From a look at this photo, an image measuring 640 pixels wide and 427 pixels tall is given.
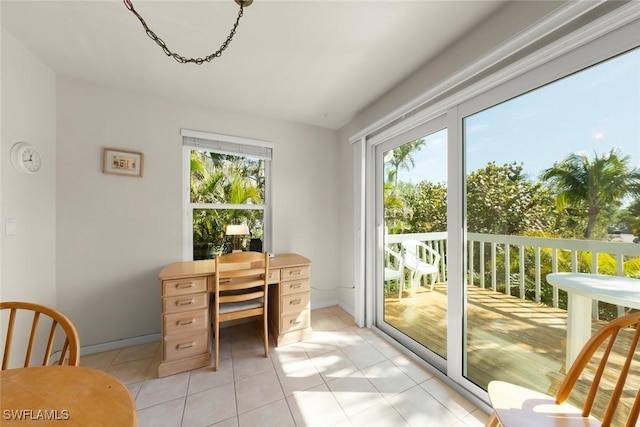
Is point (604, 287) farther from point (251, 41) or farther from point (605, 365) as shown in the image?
point (251, 41)

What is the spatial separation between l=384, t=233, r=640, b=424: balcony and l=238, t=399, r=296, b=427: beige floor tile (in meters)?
1.27

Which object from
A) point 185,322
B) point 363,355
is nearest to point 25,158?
point 185,322

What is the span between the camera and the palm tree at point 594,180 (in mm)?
1009

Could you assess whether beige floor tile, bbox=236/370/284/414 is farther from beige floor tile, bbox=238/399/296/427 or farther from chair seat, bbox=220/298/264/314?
chair seat, bbox=220/298/264/314

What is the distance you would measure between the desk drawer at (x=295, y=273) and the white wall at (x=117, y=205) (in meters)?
1.10

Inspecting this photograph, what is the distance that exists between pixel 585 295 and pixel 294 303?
1.97 metres

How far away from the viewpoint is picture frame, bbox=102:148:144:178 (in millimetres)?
2043

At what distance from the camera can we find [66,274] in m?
1.95

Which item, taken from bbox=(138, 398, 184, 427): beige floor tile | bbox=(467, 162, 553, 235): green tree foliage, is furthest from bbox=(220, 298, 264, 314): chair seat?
bbox=(467, 162, 553, 235): green tree foliage

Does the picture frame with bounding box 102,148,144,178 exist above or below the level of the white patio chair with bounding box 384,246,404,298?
above

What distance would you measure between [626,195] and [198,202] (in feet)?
9.99

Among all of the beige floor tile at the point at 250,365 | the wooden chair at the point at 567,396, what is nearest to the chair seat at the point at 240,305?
the beige floor tile at the point at 250,365

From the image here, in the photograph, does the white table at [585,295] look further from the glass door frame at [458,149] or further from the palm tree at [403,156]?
the palm tree at [403,156]

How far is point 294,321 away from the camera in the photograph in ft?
7.31
